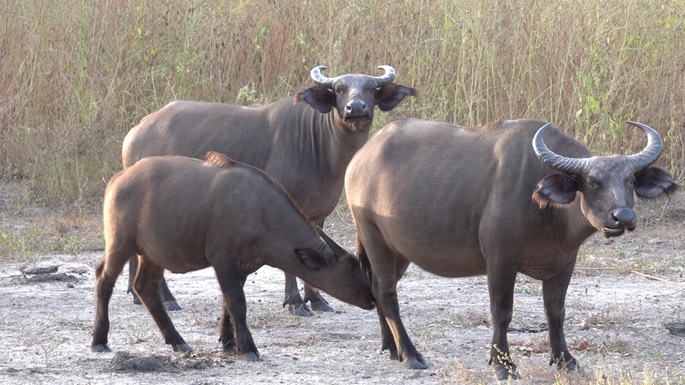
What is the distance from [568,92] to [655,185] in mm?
6974

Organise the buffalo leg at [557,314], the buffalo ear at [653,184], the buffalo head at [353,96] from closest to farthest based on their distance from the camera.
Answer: the buffalo ear at [653,184]
the buffalo leg at [557,314]
the buffalo head at [353,96]

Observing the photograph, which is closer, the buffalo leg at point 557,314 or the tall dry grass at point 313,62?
the buffalo leg at point 557,314

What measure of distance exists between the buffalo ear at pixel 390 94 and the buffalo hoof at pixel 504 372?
11.3 feet

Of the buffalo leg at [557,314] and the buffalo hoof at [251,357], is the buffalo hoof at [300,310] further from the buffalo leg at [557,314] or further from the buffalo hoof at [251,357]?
the buffalo leg at [557,314]

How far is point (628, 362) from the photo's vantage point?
25.5 ft

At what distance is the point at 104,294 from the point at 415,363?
6.91 feet

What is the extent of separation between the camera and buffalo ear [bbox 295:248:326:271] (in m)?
7.95

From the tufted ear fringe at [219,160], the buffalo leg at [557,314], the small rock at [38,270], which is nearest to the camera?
the buffalo leg at [557,314]

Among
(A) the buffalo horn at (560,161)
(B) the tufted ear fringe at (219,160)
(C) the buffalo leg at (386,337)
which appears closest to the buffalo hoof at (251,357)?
(C) the buffalo leg at (386,337)

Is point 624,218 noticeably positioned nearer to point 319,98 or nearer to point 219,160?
point 219,160

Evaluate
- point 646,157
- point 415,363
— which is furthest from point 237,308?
point 646,157

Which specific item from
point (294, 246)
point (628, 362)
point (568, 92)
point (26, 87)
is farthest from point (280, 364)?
point (26, 87)

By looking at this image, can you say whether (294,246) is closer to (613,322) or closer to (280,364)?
(280,364)

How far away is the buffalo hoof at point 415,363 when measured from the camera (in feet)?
25.2
